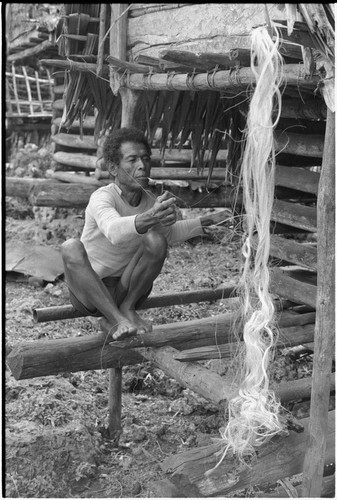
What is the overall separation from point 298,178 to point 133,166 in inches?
63.6

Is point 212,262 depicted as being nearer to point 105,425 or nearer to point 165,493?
point 105,425

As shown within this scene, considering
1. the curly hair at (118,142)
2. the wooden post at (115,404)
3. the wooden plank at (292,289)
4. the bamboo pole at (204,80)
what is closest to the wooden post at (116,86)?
the wooden post at (115,404)

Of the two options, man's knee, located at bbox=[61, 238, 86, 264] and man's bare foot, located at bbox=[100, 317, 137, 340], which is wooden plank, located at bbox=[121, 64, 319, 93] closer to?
man's knee, located at bbox=[61, 238, 86, 264]

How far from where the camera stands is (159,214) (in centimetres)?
359

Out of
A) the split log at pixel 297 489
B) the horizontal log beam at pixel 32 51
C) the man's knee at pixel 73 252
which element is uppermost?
the horizontal log beam at pixel 32 51

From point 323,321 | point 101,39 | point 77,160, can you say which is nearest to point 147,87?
point 101,39

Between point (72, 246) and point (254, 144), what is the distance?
5.52 ft

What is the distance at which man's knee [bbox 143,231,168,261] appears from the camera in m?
4.07

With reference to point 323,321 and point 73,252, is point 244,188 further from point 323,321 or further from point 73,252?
point 73,252

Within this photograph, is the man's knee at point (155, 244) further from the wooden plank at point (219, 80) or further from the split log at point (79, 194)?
the split log at point (79, 194)

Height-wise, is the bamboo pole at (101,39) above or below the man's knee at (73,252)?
above

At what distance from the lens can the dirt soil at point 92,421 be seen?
14.3ft

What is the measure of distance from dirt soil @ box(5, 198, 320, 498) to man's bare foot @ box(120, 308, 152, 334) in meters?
0.73

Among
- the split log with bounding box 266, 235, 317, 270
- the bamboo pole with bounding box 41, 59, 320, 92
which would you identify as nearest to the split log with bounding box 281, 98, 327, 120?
the bamboo pole with bounding box 41, 59, 320, 92
